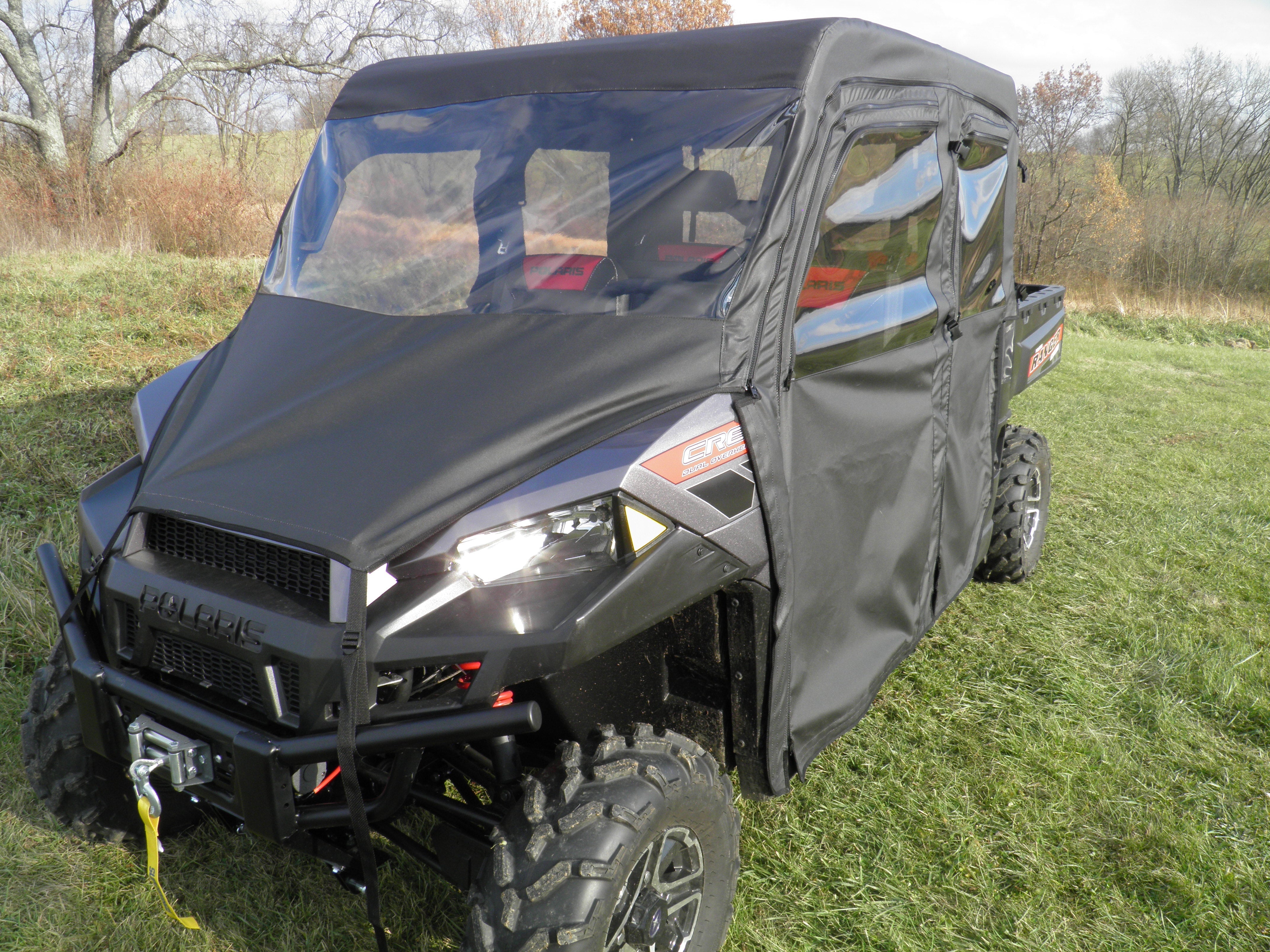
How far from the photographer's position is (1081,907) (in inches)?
96.3

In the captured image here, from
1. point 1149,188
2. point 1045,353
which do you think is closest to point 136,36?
point 1045,353

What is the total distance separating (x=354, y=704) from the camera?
5.29 feet

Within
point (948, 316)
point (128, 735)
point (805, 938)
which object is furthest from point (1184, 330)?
point (128, 735)

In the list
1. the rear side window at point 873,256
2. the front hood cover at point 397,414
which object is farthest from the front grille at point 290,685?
the rear side window at point 873,256

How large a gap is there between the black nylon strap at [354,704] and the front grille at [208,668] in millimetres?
217

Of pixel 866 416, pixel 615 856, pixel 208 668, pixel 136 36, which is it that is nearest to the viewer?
pixel 615 856

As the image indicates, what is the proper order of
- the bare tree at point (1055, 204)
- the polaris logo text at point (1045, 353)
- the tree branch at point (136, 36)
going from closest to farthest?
1. the polaris logo text at point (1045, 353)
2. the tree branch at point (136, 36)
3. the bare tree at point (1055, 204)

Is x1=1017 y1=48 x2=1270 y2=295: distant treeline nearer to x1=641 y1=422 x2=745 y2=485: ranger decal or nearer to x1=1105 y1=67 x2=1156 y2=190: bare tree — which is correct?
x1=1105 y1=67 x2=1156 y2=190: bare tree

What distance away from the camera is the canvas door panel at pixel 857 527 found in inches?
89.6

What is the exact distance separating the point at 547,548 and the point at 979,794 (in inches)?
75.4

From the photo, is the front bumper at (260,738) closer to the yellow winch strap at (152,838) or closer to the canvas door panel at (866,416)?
the yellow winch strap at (152,838)

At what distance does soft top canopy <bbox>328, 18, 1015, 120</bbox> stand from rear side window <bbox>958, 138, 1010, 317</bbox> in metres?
0.36

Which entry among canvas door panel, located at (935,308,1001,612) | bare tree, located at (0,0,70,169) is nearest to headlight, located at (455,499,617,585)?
canvas door panel, located at (935,308,1001,612)

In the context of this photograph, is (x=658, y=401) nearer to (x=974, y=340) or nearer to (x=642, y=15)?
(x=974, y=340)
